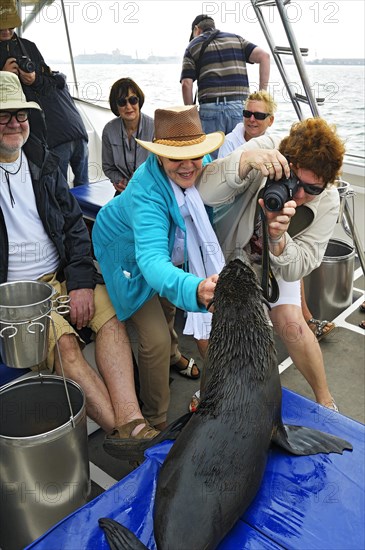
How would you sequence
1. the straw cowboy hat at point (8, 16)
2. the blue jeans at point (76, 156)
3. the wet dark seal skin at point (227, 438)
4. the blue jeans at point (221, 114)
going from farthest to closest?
the blue jeans at point (221, 114), the blue jeans at point (76, 156), the straw cowboy hat at point (8, 16), the wet dark seal skin at point (227, 438)

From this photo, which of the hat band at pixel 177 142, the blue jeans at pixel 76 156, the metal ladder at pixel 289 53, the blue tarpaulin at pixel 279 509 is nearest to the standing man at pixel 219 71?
the metal ladder at pixel 289 53

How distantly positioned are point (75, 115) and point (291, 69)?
7.17 ft

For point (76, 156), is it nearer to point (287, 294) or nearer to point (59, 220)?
point (59, 220)

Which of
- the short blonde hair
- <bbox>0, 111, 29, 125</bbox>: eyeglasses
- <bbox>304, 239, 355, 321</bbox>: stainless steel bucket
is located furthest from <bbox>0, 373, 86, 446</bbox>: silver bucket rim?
the short blonde hair

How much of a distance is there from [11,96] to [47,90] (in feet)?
6.60

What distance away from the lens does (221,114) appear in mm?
5195

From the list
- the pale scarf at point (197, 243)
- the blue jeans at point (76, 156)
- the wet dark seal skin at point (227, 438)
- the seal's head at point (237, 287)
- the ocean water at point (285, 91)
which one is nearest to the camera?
the wet dark seal skin at point (227, 438)

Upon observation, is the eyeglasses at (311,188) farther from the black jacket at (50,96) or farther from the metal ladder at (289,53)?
the black jacket at (50,96)

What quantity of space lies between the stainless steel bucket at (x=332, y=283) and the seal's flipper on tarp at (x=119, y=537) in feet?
9.33

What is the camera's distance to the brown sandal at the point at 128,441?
229 centimetres

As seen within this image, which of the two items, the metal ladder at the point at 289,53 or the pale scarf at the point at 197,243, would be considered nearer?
the pale scarf at the point at 197,243

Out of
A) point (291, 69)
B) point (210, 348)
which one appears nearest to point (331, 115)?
point (291, 69)

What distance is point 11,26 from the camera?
4297 millimetres

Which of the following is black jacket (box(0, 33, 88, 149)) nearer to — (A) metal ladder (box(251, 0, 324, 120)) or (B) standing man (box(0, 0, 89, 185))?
(B) standing man (box(0, 0, 89, 185))
